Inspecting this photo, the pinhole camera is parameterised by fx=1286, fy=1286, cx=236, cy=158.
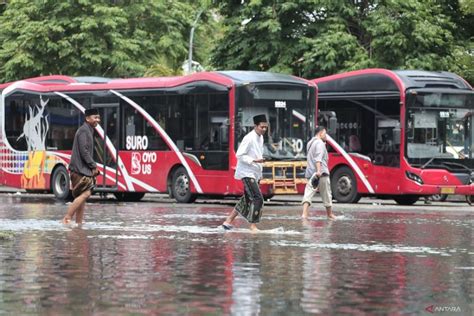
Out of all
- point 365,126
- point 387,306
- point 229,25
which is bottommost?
point 387,306

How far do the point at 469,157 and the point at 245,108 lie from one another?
18.7ft

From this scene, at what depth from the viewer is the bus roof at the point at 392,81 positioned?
3081cm

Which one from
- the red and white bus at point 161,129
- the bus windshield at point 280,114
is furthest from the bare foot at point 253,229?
the bus windshield at point 280,114

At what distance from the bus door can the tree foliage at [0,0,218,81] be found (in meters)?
12.2

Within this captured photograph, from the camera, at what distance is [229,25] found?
141ft

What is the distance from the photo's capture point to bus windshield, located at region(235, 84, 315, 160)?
2997cm

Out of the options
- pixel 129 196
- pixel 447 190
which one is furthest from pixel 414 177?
pixel 129 196

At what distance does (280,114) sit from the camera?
1203 inches

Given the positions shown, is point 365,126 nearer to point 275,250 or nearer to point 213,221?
point 213,221

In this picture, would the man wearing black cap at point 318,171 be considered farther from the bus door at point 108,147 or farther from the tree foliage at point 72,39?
the tree foliage at point 72,39

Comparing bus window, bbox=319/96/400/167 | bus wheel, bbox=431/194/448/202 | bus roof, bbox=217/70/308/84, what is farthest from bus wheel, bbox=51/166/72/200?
bus wheel, bbox=431/194/448/202

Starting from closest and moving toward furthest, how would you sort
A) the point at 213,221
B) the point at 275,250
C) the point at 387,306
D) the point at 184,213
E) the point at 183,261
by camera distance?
the point at 387,306
the point at 183,261
the point at 275,250
the point at 213,221
the point at 184,213

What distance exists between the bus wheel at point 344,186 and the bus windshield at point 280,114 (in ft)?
5.69

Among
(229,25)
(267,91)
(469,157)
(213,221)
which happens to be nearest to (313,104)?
(267,91)
